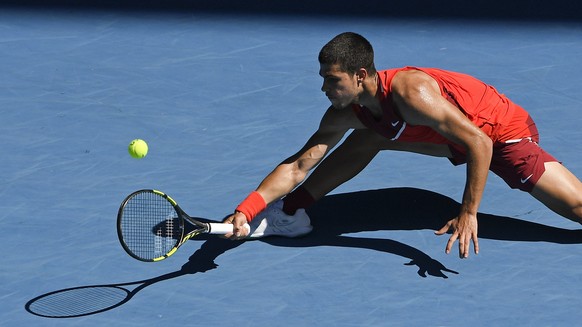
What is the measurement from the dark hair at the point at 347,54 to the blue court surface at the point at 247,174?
3.07 ft

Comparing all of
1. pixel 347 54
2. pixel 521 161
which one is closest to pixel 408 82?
pixel 347 54

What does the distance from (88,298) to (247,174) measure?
1.49 m

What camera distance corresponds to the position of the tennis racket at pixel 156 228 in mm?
5336

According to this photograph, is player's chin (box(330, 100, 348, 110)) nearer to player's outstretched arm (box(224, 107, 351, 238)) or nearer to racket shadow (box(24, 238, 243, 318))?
player's outstretched arm (box(224, 107, 351, 238))

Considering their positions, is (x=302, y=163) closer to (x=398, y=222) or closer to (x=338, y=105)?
(x=338, y=105)

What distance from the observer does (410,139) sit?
5781 millimetres

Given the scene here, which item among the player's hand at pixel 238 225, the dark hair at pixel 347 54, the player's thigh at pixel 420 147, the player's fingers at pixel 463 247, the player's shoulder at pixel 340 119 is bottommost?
the player's fingers at pixel 463 247

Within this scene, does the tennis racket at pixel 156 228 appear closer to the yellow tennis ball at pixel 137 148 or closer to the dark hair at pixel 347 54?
the yellow tennis ball at pixel 137 148

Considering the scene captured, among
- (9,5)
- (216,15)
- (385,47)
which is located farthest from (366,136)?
(9,5)

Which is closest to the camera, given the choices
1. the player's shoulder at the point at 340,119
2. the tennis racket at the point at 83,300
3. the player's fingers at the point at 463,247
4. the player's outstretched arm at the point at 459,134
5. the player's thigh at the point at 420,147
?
the tennis racket at the point at 83,300

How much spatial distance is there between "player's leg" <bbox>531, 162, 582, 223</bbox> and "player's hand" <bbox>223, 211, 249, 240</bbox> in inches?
56.0

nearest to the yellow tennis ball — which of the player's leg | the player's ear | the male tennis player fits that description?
the male tennis player

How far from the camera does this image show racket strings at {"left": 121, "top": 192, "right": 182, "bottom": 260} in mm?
5473

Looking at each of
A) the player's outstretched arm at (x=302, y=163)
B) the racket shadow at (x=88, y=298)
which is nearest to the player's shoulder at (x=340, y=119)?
the player's outstretched arm at (x=302, y=163)
